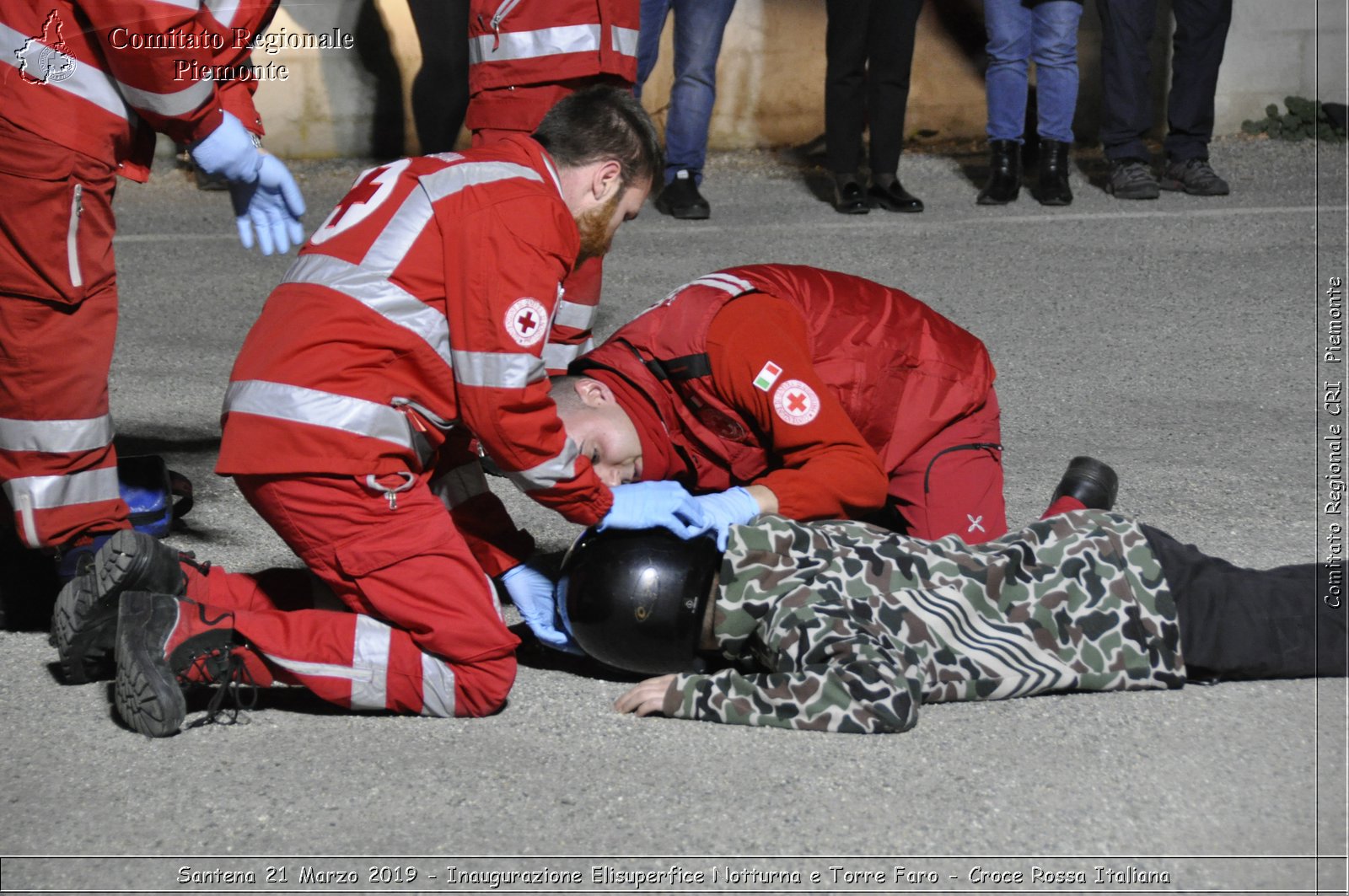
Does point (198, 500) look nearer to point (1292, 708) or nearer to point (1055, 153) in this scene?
point (1292, 708)

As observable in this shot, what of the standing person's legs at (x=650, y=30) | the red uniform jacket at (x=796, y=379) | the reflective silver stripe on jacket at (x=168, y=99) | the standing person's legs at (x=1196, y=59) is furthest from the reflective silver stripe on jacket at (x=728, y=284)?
the standing person's legs at (x=1196, y=59)

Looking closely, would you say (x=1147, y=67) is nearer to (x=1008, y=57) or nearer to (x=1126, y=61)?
(x=1126, y=61)

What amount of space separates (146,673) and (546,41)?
7.07 ft

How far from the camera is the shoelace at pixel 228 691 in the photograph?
2.70 metres

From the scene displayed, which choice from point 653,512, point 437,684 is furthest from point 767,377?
point 437,684

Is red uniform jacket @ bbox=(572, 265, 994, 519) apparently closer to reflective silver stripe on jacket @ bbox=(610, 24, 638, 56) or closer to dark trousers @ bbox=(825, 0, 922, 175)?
reflective silver stripe on jacket @ bbox=(610, 24, 638, 56)

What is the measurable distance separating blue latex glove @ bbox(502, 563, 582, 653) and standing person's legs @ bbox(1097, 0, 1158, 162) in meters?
5.02

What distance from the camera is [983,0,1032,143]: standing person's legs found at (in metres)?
6.77

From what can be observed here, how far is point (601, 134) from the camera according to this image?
2.84 meters

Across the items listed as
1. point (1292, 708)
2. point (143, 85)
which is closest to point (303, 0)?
point (143, 85)

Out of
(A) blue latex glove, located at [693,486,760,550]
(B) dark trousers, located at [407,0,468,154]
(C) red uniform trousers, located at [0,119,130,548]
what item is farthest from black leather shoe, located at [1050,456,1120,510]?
(B) dark trousers, located at [407,0,468,154]

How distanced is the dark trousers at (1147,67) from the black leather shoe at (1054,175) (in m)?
0.31

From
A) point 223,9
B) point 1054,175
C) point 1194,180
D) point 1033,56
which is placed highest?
point 223,9

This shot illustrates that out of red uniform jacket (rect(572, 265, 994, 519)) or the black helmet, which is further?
red uniform jacket (rect(572, 265, 994, 519))
